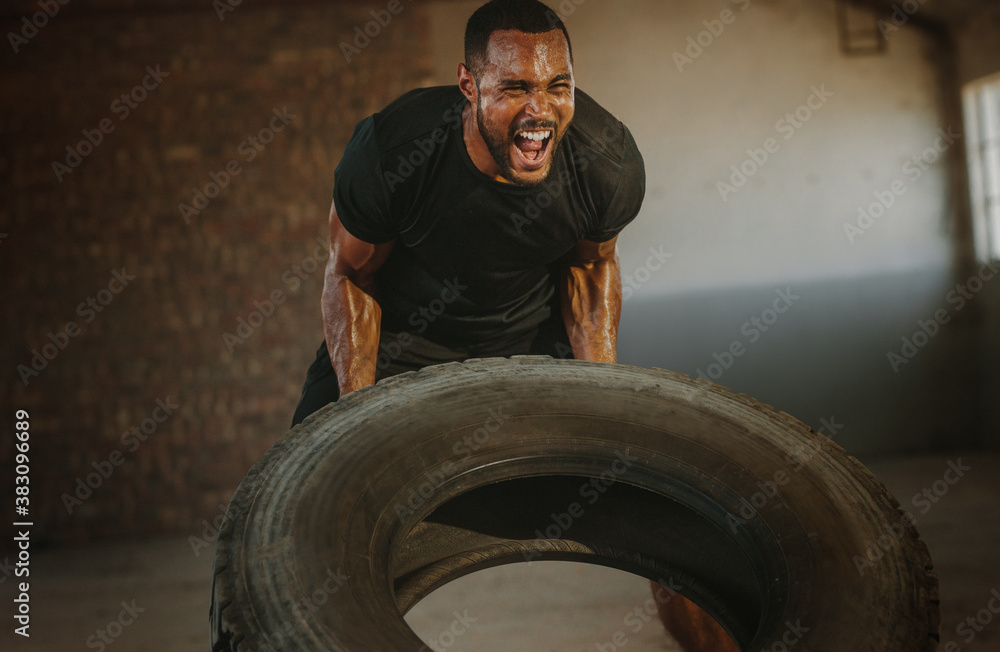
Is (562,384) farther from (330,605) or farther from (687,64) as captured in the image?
(687,64)

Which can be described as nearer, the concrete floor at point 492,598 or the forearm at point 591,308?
the forearm at point 591,308

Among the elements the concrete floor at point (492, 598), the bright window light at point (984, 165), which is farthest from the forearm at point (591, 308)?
the bright window light at point (984, 165)

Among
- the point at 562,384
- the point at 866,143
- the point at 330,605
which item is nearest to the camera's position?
the point at 330,605

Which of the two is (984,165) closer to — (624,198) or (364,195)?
(624,198)

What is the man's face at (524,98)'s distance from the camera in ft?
5.67

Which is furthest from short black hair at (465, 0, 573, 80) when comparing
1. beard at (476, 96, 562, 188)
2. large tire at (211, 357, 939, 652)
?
large tire at (211, 357, 939, 652)

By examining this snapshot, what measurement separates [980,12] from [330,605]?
5.21m

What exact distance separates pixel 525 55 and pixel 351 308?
0.79 meters

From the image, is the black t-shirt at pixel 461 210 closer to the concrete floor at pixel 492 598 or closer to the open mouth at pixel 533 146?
the open mouth at pixel 533 146

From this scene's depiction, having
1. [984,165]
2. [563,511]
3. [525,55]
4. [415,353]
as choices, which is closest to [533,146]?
[525,55]

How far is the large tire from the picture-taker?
0.93 m

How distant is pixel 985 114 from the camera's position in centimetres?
448

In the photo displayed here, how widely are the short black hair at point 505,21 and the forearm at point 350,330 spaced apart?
2.18ft

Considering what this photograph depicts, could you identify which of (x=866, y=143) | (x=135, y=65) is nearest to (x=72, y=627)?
(x=135, y=65)
